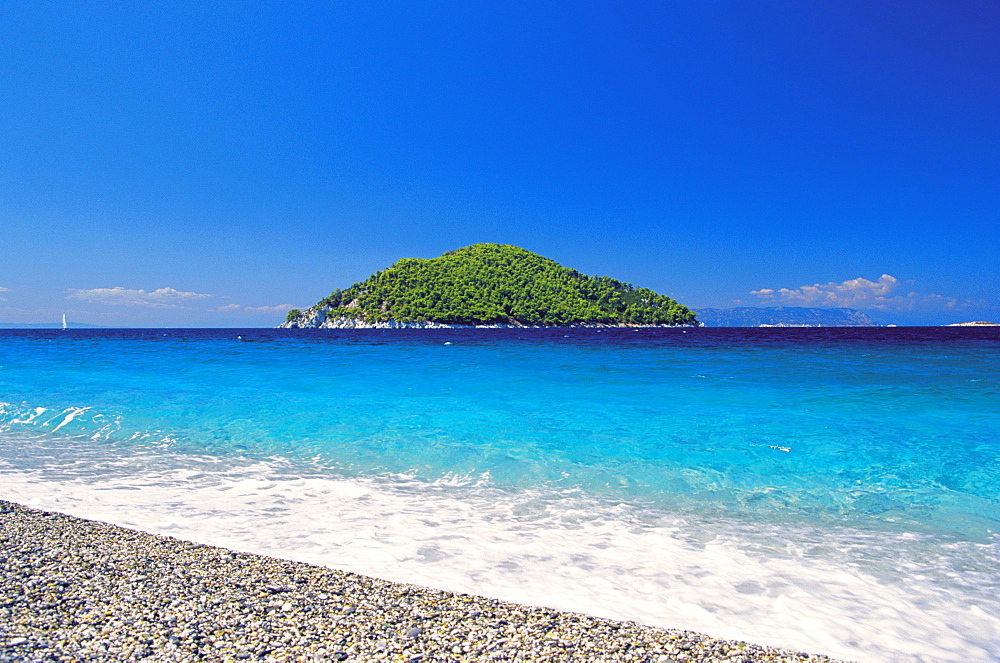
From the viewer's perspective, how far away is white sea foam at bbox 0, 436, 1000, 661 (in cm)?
A: 380

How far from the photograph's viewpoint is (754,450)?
9227mm

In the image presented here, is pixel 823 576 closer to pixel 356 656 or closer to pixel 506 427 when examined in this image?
pixel 356 656

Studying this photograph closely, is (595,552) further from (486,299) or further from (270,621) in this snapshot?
(486,299)

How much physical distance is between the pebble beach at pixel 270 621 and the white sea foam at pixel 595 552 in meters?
0.41

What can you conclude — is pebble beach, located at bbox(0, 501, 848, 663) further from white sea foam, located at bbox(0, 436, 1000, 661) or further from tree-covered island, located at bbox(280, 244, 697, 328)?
tree-covered island, located at bbox(280, 244, 697, 328)

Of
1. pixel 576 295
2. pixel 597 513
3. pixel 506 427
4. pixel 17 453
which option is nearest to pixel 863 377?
pixel 506 427

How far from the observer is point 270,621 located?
3.28 m

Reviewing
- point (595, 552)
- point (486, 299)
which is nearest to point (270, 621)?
point (595, 552)

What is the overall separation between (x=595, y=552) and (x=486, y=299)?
150 meters

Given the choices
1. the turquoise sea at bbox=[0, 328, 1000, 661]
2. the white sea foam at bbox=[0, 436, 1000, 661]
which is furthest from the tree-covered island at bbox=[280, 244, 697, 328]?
the white sea foam at bbox=[0, 436, 1000, 661]

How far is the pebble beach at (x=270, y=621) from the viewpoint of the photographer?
9.63 ft

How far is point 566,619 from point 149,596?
9.63 feet

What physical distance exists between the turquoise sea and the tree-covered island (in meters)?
130

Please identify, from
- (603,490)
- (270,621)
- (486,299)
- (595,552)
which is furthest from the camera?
(486,299)
